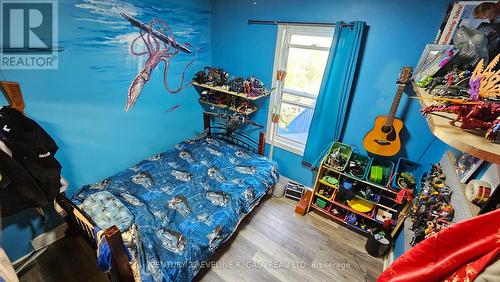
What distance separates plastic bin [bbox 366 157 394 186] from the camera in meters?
2.20

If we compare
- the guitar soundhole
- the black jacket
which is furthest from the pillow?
the guitar soundhole

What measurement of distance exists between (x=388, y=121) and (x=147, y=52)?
285cm

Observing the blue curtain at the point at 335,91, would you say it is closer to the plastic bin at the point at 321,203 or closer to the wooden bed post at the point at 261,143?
the plastic bin at the point at 321,203

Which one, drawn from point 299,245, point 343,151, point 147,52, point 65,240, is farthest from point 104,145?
point 343,151

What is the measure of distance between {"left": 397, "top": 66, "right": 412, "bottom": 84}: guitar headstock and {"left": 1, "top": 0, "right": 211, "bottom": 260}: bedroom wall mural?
8.51ft

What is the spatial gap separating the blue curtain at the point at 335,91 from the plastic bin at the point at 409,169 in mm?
707

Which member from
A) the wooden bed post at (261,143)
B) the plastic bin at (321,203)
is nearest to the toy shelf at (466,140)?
the plastic bin at (321,203)

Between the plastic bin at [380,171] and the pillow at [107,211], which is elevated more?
the plastic bin at [380,171]

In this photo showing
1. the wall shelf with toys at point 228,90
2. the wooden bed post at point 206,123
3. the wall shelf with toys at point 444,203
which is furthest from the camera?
the wooden bed post at point 206,123

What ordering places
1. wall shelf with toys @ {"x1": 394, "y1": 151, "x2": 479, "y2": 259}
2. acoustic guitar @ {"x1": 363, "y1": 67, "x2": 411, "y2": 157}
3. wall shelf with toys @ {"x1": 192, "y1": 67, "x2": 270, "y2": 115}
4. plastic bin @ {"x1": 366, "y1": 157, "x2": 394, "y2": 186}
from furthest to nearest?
wall shelf with toys @ {"x1": 192, "y1": 67, "x2": 270, "y2": 115}, plastic bin @ {"x1": 366, "y1": 157, "x2": 394, "y2": 186}, acoustic guitar @ {"x1": 363, "y1": 67, "x2": 411, "y2": 157}, wall shelf with toys @ {"x1": 394, "y1": 151, "x2": 479, "y2": 259}

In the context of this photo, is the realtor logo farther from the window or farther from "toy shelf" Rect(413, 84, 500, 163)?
"toy shelf" Rect(413, 84, 500, 163)

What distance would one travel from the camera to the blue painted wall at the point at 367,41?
1927 mm

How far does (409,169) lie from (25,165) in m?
3.57

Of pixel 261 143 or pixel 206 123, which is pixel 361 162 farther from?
Answer: pixel 206 123
